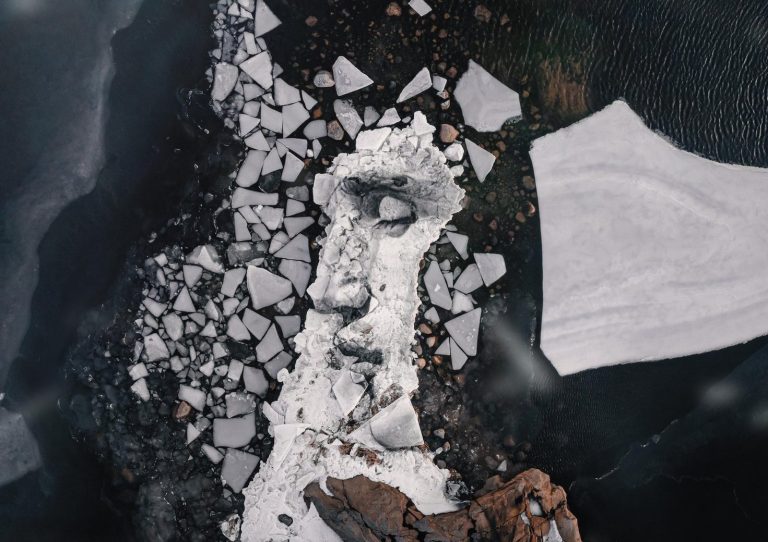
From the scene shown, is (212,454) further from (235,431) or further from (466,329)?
(466,329)

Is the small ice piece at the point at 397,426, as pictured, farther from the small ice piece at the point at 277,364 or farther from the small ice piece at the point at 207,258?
the small ice piece at the point at 207,258

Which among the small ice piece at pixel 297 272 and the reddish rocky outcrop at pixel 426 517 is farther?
the small ice piece at pixel 297 272

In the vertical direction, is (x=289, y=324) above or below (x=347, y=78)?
below

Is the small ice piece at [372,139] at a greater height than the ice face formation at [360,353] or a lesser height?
greater

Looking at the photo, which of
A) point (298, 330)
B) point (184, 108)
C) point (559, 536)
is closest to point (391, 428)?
point (298, 330)

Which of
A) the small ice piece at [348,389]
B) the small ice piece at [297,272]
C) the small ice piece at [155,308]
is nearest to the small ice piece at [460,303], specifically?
the small ice piece at [348,389]

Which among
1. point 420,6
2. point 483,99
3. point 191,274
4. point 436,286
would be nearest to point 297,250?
point 191,274

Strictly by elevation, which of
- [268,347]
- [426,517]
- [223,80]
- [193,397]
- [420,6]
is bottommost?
[426,517]
